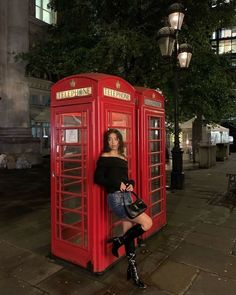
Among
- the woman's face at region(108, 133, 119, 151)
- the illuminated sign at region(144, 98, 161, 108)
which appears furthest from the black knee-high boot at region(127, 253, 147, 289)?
the illuminated sign at region(144, 98, 161, 108)

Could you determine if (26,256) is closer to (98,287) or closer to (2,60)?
(98,287)

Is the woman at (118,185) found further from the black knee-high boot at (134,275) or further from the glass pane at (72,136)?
the glass pane at (72,136)

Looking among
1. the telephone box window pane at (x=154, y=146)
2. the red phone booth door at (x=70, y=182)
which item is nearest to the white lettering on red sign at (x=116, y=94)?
the red phone booth door at (x=70, y=182)

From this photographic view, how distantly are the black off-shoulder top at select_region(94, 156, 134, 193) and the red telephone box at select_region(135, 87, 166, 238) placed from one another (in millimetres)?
1099

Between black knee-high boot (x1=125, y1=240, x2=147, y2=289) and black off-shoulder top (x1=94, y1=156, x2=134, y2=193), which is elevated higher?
black off-shoulder top (x1=94, y1=156, x2=134, y2=193)

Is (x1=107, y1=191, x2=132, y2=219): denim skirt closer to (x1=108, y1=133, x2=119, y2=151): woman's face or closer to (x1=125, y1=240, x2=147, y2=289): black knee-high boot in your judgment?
(x1=125, y1=240, x2=147, y2=289): black knee-high boot

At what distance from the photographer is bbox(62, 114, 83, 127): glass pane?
3.94m

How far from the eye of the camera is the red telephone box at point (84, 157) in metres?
3.78

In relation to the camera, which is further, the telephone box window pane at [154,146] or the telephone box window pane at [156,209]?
the telephone box window pane at [156,209]

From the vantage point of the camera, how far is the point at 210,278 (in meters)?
3.80

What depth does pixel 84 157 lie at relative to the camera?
3.90m

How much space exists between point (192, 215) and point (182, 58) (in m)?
4.47

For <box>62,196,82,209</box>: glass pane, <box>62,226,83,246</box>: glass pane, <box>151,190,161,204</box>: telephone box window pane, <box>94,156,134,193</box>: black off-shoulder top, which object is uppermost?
<box>94,156,134,193</box>: black off-shoulder top

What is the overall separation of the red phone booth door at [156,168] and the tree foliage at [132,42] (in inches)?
197
